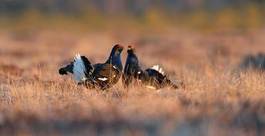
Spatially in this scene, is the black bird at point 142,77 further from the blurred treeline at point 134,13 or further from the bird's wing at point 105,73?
the blurred treeline at point 134,13

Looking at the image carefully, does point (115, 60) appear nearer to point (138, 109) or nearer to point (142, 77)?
point (142, 77)

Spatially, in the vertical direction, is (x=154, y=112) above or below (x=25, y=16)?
below

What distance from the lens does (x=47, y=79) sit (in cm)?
1602

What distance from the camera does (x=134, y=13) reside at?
82688 millimetres

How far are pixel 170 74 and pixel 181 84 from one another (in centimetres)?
311

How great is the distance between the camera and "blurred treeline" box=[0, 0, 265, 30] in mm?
→ 77188

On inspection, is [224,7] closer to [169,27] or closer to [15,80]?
[169,27]

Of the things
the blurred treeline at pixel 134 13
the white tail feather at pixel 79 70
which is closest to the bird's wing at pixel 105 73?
the white tail feather at pixel 79 70

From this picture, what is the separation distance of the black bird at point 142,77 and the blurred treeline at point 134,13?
5890 cm

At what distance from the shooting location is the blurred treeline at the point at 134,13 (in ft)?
253

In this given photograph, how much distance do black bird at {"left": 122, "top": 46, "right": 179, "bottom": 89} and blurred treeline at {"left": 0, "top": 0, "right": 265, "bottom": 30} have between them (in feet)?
193

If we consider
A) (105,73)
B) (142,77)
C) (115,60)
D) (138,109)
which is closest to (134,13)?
(115,60)

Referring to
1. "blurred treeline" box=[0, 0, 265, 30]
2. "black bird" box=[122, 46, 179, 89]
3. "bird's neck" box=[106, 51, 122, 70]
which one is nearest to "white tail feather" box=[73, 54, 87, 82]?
"bird's neck" box=[106, 51, 122, 70]

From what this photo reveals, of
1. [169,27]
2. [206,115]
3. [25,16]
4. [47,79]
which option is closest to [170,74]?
[47,79]
